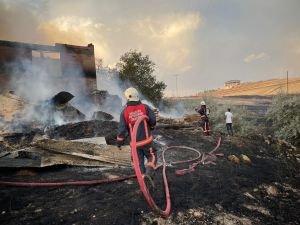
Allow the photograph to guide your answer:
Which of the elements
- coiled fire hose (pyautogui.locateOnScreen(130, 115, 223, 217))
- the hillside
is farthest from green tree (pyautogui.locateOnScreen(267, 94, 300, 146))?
the hillside

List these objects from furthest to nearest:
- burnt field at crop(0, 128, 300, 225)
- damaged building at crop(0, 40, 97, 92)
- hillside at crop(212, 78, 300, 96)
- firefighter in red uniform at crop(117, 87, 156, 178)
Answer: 1. hillside at crop(212, 78, 300, 96)
2. damaged building at crop(0, 40, 97, 92)
3. firefighter in red uniform at crop(117, 87, 156, 178)
4. burnt field at crop(0, 128, 300, 225)

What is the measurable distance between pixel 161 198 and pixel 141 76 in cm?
2719

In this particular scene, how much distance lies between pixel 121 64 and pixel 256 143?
21.8m

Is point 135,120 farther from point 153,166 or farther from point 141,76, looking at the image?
point 141,76

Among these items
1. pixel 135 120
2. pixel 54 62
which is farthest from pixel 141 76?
pixel 135 120

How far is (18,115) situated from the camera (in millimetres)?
13414

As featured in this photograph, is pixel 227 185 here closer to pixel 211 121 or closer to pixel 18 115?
pixel 18 115

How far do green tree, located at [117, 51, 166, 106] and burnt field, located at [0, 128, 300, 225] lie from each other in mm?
23406

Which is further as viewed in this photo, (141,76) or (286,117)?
(141,76)

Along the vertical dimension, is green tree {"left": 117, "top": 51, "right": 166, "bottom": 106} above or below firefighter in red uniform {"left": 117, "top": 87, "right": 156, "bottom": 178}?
above

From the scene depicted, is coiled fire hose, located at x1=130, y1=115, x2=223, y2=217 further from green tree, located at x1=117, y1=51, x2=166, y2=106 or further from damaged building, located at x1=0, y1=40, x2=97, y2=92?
green tree, located at x1=117, y1=51, x2=166, y2=106

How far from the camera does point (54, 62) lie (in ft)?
70.3

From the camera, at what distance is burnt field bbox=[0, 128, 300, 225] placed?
4547 mm

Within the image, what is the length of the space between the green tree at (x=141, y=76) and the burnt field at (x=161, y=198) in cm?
2341
